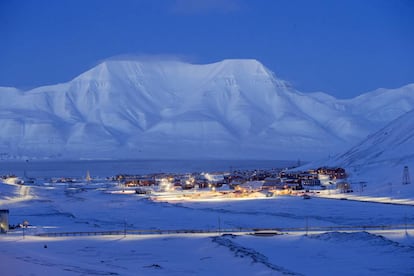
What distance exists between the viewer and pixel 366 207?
59.2m

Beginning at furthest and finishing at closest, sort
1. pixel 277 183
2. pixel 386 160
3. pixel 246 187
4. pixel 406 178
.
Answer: pixel 386 160
pixel 277 183
pixel 246 187
pixel 406 178

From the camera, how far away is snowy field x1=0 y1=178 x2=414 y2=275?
30781 mm

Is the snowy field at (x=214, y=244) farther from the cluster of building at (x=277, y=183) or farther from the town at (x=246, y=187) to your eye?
the cluster of building at (x=277, y=183)

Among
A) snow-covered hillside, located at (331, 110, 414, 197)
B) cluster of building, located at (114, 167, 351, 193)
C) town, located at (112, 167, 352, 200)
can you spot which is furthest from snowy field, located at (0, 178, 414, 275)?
cluster of building, located at (114, 167, 351, 193)

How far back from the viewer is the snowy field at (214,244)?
30.8m

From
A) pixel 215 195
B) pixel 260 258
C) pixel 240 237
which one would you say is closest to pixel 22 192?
pixel 215 195

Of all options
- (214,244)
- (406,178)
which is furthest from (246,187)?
(214,244)

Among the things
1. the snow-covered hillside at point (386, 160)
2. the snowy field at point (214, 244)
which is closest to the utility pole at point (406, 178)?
the snow-covered hillside at point (386, 160)

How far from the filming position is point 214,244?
36688 mm

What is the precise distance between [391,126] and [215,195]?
192 ft

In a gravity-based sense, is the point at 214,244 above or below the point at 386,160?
below

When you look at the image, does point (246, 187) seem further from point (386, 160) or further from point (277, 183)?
point (386, 160)

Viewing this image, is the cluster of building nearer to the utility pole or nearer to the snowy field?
the utility pole

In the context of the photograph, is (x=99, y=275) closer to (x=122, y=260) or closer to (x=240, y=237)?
(x=122, y=260)
